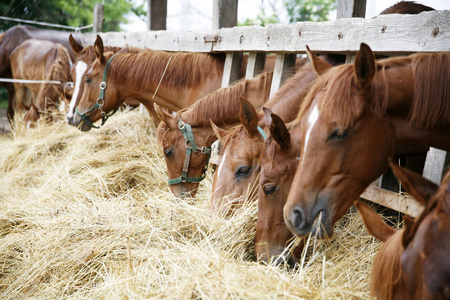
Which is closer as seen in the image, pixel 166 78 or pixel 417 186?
pixel 417 186

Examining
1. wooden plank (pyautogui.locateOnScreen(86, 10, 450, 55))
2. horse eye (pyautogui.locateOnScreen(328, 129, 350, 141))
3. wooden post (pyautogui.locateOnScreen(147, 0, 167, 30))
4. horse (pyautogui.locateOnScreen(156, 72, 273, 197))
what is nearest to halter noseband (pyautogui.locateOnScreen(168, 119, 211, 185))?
horse (pyautogui.locateOnScreen(156, 72, 273, 197))

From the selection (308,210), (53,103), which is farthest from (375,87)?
(53,103)

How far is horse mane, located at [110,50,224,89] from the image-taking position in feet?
14.2

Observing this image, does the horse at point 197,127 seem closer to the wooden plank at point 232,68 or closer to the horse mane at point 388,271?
the wooden plank at point 232,68

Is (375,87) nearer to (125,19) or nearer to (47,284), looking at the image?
(47,284)

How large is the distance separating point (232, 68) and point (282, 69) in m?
0.79

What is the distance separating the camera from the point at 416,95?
1.79m

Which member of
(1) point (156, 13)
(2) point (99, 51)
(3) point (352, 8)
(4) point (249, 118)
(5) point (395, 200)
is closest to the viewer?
(5) point (395, 200)

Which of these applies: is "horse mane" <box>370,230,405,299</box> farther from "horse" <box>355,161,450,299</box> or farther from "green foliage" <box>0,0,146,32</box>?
"green foliage" <box>0,0,146,32</box>

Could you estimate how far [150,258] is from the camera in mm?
2191

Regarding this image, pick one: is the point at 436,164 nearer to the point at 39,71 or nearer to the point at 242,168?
the point at 242,168

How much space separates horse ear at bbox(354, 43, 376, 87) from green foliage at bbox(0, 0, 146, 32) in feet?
35.0

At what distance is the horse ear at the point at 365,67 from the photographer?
173 cm

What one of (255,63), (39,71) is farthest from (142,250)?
(39,71)
